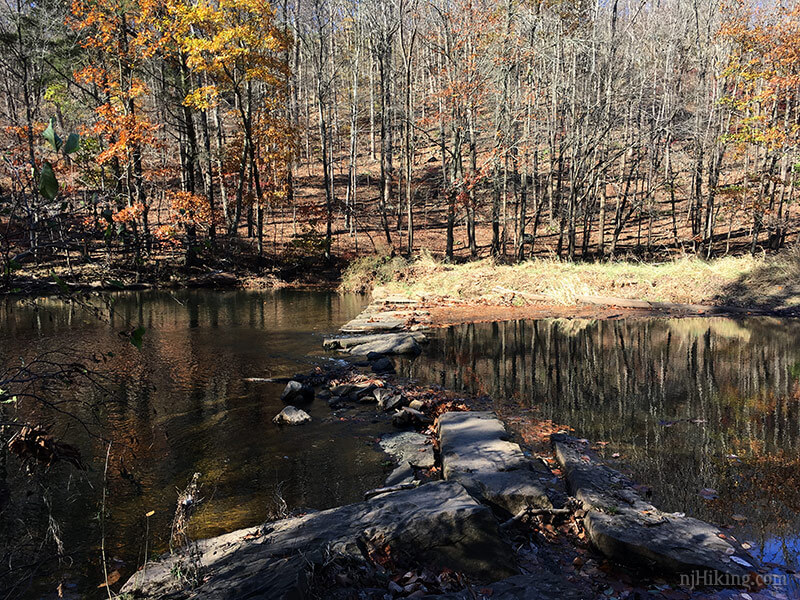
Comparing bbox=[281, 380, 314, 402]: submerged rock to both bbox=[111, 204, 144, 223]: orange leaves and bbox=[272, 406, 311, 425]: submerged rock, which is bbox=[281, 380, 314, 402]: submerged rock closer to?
bbox=[272, 406, 311, 425]: submerged rock

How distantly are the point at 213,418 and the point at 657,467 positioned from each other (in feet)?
20.3

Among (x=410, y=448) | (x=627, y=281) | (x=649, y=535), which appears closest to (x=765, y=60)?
(x=627, y=281)

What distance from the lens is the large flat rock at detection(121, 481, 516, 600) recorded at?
3.66 meters

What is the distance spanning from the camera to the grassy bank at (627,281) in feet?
61.0

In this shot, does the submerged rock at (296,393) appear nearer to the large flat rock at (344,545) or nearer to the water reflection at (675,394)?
the water reflection at (675,394)

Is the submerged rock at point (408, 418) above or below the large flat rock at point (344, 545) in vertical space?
below

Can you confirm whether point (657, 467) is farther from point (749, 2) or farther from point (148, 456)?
point (749, 2)

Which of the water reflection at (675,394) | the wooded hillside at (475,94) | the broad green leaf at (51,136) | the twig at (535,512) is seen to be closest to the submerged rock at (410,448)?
the twig at (535,512)

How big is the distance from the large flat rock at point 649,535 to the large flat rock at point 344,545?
0.93m

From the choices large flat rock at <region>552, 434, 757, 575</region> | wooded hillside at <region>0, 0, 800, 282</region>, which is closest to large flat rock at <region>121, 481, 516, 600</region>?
large flat rock at <region>552, 434, 757, 575</region>

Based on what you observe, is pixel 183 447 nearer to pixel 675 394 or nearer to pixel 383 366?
→ pixel 383 366

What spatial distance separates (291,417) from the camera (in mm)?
8336

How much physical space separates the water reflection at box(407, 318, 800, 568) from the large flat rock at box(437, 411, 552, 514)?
4.29 feet

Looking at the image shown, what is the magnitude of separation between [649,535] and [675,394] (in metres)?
5.57
